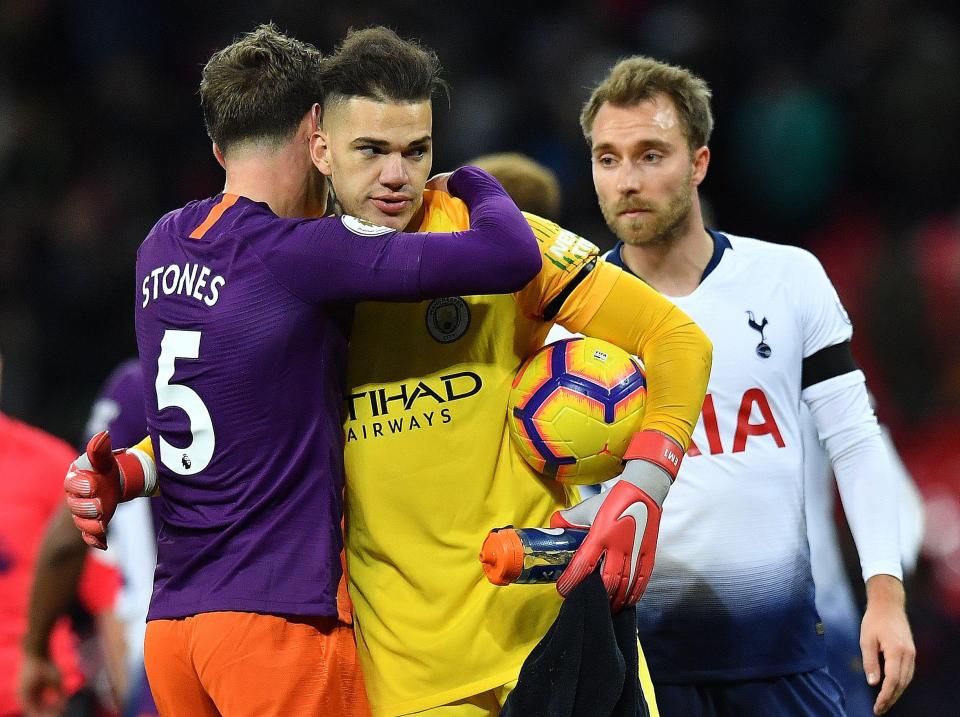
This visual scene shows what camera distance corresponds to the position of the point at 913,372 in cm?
765

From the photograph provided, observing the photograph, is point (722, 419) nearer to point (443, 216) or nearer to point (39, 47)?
point (443, 216)

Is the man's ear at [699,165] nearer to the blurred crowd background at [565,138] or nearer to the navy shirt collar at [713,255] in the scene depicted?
the navy shirt collar at [713,255]

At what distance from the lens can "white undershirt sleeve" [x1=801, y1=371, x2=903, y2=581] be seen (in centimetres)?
371

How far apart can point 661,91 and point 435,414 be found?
1434 millimetres

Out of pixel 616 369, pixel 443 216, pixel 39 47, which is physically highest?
pixel 39 47

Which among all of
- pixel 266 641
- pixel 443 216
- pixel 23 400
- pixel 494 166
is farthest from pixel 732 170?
pixel 266 641

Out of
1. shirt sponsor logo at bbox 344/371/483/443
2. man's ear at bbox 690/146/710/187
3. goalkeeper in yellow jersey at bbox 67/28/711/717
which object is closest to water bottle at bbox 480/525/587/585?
goalkeeper in yellow jersey at bbox 67/28/711/717

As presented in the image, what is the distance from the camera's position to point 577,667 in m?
2.93

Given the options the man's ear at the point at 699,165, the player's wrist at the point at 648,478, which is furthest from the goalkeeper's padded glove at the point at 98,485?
the man's ear at the point at 699,165

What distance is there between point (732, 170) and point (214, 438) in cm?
620

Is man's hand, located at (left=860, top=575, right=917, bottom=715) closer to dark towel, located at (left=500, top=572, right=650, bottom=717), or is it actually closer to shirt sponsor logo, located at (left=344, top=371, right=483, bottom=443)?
dark towel, located at (left=500, top=572, right=650, bottom=717)

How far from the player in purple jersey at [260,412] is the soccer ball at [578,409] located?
28 cm

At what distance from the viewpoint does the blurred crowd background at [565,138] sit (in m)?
7.90

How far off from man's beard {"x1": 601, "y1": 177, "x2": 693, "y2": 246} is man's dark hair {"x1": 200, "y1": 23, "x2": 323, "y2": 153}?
1.11 metres
